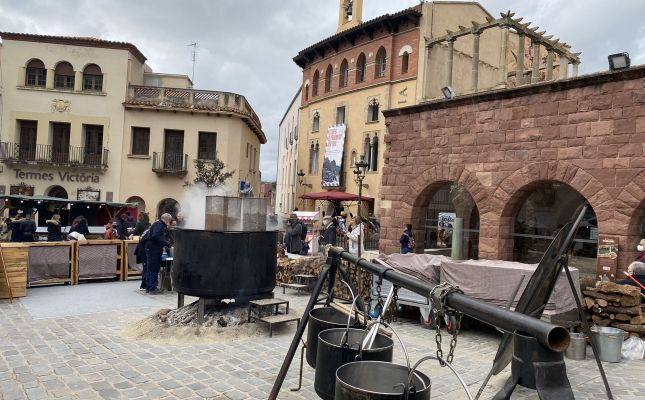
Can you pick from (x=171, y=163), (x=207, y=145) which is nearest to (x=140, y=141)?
(x=171, y=163)

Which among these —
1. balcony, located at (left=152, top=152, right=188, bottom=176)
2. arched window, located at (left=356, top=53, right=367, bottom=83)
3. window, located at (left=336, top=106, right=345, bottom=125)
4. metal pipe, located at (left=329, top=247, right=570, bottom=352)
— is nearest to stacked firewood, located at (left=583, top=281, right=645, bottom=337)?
metal pipe, located at (left=329, top=247, right=570, bottom=352)

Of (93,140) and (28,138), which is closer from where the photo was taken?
(28,138)

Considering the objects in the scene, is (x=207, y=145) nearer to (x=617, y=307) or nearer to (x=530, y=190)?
(x=530, y=190)

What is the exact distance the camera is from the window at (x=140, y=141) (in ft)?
94.5

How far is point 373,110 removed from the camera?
3058cm

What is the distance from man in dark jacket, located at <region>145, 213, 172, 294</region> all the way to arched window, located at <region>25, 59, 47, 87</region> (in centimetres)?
2270

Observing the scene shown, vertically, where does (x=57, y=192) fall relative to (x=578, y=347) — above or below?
above

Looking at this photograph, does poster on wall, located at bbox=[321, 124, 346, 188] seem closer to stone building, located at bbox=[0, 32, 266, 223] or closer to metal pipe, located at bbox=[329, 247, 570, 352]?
stone building, located at bbox=[0, 32, 266, 223]

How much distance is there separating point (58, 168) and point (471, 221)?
2403 cm

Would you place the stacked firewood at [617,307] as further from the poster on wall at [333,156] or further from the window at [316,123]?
the window at [316,123]

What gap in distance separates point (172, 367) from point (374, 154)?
82.6 ft

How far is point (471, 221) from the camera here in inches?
568

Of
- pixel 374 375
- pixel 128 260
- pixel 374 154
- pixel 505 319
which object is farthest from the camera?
pixel 374 154

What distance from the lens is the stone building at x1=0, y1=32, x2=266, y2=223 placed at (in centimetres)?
2784
